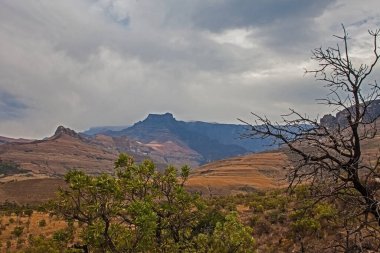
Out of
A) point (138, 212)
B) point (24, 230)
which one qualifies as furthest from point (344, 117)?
point (24, 230)

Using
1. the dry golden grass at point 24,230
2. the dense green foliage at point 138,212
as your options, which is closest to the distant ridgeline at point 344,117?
the dense green foliage at point 138,212

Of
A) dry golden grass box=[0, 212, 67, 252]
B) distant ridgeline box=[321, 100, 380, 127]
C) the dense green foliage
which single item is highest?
distant ridgeline box=[321, 100, 380, 127]

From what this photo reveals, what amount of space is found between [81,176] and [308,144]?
7037 millimetres

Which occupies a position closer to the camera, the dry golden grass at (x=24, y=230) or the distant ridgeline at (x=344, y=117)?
the distant ridgeline at (x=344, y=117)

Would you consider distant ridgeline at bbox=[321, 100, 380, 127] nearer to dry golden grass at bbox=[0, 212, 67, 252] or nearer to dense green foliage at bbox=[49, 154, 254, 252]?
dense green foliage at bbox=[49, 154, 254, 252]

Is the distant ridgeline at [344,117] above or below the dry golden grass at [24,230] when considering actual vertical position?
above

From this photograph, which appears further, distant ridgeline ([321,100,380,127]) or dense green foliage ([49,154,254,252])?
dense green foliage ([49,154,254,252])

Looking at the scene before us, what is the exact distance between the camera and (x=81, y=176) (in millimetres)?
12242

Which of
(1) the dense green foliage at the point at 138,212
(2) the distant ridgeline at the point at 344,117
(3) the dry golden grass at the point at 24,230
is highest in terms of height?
(2) the distant ridgeline at the point at 344,117

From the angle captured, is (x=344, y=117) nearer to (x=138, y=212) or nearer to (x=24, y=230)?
(x=138, y=212)

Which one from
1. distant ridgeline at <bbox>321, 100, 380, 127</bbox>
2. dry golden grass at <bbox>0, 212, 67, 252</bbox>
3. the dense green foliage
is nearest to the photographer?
distant ridgeline at <bbox>321, 100, 380, 127</bbox>

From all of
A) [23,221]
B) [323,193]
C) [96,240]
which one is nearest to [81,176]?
[96,240]

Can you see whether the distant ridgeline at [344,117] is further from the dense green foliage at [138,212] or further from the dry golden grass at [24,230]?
the dry golden grass at [24,230]

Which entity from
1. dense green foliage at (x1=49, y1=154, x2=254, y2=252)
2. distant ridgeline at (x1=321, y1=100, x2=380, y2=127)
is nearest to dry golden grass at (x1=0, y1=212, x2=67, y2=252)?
dense green foliage at (x1=49, y1=154, x2=254, y2=252)
